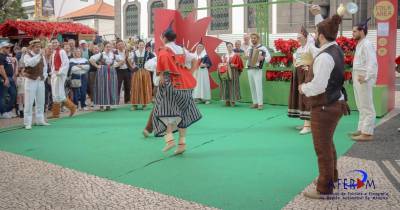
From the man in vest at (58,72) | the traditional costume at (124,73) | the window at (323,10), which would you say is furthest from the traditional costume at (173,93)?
the window at (323,10)

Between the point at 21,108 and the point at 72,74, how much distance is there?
1.42 metres

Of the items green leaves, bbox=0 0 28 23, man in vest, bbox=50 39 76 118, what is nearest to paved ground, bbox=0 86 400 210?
man in vest, bbox=50 39 76 118

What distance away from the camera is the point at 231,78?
1199cm

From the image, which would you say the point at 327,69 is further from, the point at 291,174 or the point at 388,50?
the point at 388,50

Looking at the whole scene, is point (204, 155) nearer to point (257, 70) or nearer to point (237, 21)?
point (257, 70)

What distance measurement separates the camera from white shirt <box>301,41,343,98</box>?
165 inches

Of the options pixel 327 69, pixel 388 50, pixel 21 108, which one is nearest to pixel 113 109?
pixel 21 108

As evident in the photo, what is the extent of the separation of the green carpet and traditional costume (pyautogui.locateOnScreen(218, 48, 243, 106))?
173 centimetres

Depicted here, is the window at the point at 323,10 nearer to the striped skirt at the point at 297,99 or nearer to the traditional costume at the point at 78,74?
the traditional costume at the point at 78,74

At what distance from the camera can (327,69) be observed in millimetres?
4184

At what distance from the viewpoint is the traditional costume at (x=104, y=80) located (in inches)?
456

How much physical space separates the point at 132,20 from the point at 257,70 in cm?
2402

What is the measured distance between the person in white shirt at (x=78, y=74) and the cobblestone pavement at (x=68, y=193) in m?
5.69

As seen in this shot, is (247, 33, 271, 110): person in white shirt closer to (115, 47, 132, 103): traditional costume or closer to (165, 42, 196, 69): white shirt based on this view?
(115, 47, 132, 103): traditional costume
